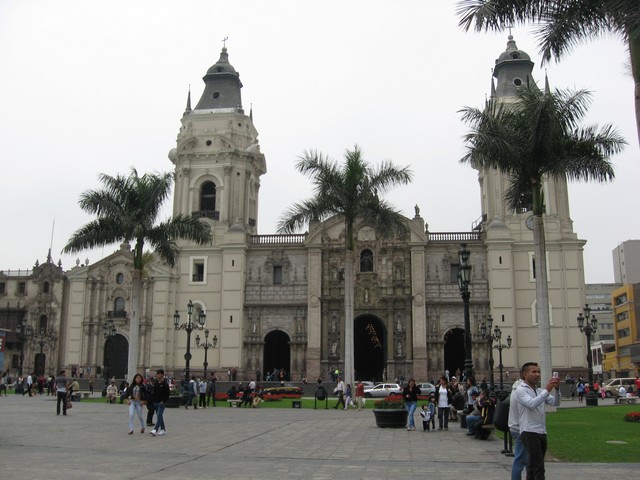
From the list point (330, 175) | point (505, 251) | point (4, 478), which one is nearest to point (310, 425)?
point (4, 478)

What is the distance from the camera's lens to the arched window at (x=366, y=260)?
54312 millimetres

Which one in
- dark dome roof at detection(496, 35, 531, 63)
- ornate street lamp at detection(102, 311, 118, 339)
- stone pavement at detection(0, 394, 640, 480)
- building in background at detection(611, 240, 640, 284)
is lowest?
stone pavement at detection(0, 394, 640, 480)

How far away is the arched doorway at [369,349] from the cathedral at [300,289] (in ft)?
0.43

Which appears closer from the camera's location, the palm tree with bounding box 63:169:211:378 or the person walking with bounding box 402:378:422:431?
the person walking with bounding box 402:378:422:431

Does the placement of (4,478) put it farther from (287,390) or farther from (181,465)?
(287,390)

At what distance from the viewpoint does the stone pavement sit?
36.4 feet

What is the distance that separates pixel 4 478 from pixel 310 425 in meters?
12.2

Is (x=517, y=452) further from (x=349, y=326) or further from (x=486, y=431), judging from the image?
(x=349, y=326)

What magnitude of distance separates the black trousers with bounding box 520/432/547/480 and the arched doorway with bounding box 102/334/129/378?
169 feet

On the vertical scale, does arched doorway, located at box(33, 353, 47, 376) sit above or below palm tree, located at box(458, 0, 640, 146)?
below

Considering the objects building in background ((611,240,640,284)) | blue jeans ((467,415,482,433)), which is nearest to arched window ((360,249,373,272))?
blue jeans ((467,415,482,433))

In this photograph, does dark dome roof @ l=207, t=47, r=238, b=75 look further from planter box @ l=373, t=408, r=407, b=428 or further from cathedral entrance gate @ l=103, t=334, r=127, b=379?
planter box @ l=373, t=408, r=407, b=428

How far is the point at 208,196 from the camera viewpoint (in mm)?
58375

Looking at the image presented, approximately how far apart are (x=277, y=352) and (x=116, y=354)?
1278 cm
